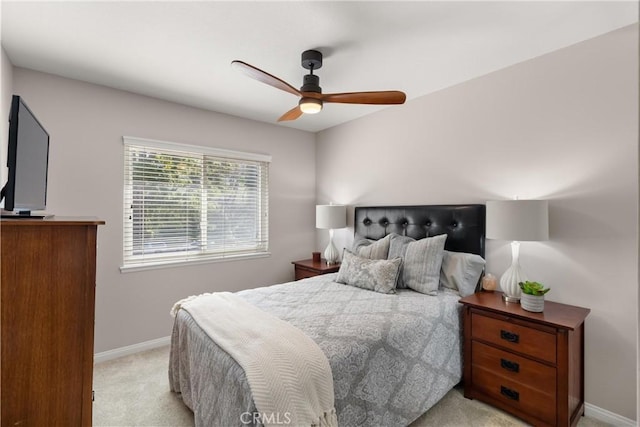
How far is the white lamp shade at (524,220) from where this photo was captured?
187cm

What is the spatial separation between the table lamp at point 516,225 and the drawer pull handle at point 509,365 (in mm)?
403

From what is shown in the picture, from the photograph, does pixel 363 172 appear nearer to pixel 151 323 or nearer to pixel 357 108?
pixel 357 108

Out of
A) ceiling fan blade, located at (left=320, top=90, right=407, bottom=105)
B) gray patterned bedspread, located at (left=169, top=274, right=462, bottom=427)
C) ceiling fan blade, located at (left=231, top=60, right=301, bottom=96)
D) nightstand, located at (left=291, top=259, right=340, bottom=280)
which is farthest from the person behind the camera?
nightstand, located at (left=291, top=259, right=340, bottom=280)

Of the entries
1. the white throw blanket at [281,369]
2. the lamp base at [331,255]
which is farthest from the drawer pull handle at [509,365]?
the lamp base at [331,255]

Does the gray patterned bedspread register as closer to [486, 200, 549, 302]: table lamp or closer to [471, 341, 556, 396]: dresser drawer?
[471, 341, 556, 396]: dresser drawer

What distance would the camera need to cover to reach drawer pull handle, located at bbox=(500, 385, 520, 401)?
1838 millimetres

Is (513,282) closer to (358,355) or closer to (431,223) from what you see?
(431,223)

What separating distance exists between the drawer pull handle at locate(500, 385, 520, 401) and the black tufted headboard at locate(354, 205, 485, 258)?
957 mm

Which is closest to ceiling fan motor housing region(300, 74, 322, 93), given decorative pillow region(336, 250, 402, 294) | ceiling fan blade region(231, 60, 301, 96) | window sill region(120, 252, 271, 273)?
ceiling fan blade region(231, 60, 301, 96)

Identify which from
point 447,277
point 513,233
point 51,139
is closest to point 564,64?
point 513,233

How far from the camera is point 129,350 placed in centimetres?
268
